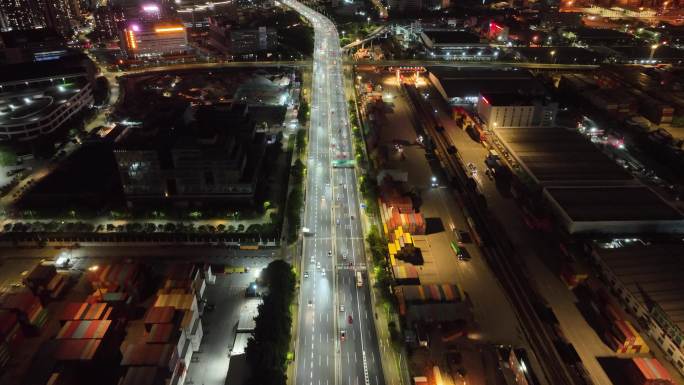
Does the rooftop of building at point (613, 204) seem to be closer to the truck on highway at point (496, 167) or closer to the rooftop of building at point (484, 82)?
the truck on highway at point (496, 167)

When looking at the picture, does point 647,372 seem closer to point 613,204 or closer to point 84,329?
point 613,204

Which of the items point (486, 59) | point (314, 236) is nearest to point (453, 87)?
point (486, 59)

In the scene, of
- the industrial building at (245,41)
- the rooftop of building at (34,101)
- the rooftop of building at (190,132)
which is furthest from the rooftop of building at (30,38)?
the rooftop of building at (190,132)

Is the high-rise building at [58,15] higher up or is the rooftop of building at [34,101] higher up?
the high-rise building at [58,15]

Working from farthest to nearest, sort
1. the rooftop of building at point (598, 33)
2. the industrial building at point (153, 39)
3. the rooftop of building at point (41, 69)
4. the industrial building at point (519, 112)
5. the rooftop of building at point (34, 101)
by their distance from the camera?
1. the rooftop of building at point (598, 33)
2. the industrial building at point (153, 39)
3. the rooftop of building at point (41, 69)
4. the industrial building at point (519, 112)
5. the rooftop of building at point (34, 101)

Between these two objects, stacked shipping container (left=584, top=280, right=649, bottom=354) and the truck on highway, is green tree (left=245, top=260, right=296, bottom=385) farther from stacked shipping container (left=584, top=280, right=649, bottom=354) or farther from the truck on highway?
the truck on highway

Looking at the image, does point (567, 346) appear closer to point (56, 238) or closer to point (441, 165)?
point (441, 165)

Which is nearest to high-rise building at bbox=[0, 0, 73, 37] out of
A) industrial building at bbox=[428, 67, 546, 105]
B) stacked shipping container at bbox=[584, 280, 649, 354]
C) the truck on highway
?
industrial building at bbox=[428, 67, 546, 105]
